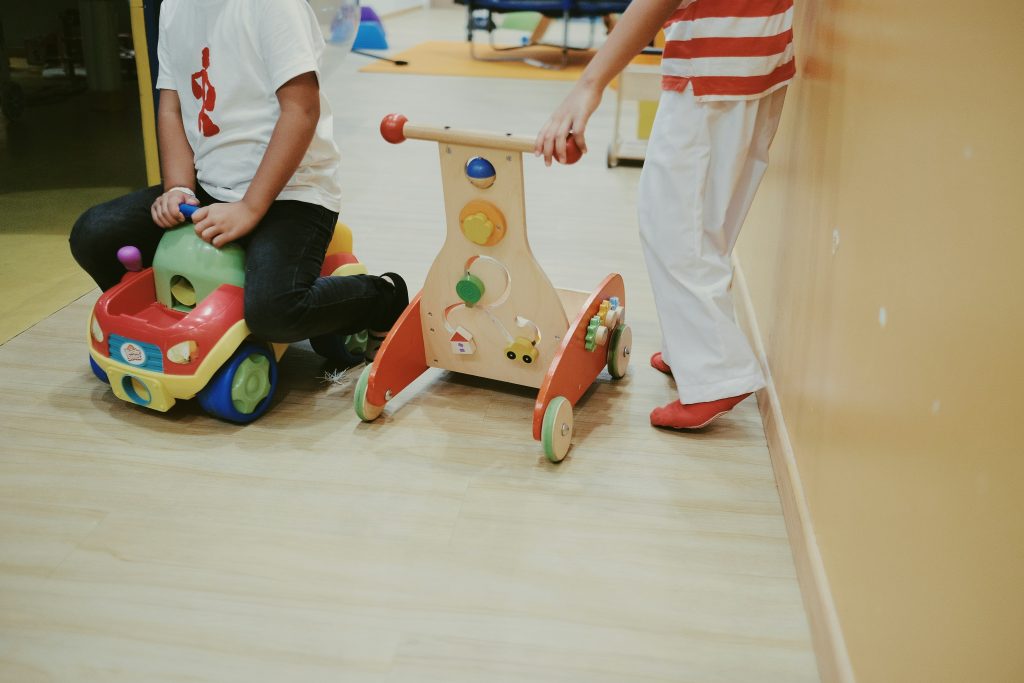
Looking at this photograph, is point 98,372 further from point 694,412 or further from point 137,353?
point 694,412

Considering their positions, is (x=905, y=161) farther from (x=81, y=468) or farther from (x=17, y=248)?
(x=17, y=248)

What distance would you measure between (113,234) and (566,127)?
0.79 m

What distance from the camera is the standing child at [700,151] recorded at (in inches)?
46.4

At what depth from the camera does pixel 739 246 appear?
198 centimetres

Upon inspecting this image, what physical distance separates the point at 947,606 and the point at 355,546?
2.26ft

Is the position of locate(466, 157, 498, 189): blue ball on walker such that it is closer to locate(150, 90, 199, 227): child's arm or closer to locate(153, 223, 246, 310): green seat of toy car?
locate(153, 223, 246, 310): green seat of toy car

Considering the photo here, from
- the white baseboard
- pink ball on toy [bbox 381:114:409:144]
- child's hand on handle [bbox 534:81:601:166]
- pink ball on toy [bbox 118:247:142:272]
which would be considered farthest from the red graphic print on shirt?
the white baseboard

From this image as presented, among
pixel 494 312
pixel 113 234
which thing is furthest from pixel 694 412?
pixel 113 234

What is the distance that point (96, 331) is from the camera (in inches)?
54.3

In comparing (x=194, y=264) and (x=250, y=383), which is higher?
(x=194, y=264)

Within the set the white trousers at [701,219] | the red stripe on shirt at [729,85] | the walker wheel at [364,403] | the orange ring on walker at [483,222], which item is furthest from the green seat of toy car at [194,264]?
the red stripe on shirt at [729,85]

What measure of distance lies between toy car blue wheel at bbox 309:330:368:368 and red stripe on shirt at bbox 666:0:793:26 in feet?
2.52

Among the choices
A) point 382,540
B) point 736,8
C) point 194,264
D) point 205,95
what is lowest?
point 382,540

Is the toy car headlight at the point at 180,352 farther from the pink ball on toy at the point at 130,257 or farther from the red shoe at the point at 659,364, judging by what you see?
the red shoe at the point at 659,364
